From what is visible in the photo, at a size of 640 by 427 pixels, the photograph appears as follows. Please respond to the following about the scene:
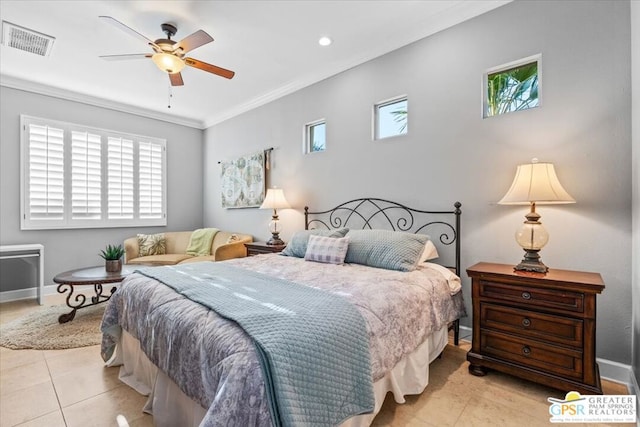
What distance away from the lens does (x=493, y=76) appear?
259 cm

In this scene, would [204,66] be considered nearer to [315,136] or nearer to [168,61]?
[168,61]

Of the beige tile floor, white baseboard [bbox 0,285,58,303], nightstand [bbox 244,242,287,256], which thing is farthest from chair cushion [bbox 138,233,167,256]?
the beige tile floor

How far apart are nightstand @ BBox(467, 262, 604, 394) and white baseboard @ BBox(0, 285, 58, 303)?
5447 millimetres

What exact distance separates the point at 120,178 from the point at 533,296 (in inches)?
224

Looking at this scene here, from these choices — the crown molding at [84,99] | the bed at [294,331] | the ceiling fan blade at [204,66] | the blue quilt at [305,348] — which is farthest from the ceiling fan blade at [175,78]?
the crown molding at [84,99]

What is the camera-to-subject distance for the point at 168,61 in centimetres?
271

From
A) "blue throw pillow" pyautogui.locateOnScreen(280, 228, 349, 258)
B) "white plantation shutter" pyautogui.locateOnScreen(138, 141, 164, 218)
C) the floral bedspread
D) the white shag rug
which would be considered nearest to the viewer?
the floral bedspread

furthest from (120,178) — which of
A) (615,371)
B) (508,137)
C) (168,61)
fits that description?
(615,371)

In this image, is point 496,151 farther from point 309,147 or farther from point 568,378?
point 309,147

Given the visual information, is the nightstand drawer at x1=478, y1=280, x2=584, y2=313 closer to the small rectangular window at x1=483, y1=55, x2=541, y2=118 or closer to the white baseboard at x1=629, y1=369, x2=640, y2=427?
the white baseboard at x1=629, y1=369, x2=640, y2=427

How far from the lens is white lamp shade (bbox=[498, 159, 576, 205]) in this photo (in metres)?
1.96

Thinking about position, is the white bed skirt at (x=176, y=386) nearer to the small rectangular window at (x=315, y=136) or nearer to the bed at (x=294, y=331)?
the bed at (x=294, y=331)

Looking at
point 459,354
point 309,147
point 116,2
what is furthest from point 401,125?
point 116,2

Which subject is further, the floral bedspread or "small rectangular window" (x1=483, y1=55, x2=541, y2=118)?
"small rectangular window" (x1=483, y1=55, x2=541, y2=118)
